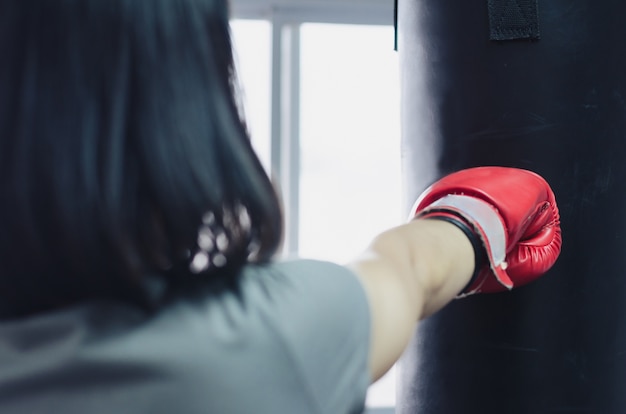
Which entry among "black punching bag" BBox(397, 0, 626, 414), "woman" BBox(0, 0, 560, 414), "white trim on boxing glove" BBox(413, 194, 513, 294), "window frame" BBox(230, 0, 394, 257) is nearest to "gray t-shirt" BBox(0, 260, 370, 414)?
"woman" BBox(0, 0, 560, 414)

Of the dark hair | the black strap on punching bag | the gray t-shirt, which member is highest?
the black strap on punching bag

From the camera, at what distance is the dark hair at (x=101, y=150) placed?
444 mm

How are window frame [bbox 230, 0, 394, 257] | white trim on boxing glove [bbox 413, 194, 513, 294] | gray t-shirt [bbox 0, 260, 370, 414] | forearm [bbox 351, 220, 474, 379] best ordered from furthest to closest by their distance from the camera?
window frame [bbox 230, 0, 394, 257], white trim on boxing glove [bbox 413, 194, 513, 294], forearm [bbox 351, 220, 474, 379], gray t-shirt [bbox 0, 260, 370, 414]

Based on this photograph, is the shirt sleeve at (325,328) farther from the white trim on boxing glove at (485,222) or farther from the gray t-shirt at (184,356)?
the white trim on boxing glove at (485,222)

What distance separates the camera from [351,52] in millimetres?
2377

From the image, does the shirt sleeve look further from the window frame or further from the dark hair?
the window frame

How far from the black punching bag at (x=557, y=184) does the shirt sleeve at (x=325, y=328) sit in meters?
0.53

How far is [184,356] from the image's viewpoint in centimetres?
45

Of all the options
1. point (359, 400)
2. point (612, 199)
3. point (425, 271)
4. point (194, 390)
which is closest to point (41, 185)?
point (194, 390)

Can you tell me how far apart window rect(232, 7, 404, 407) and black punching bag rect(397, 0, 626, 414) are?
128cm

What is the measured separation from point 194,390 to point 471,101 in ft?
2.49

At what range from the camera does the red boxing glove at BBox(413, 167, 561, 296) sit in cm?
88

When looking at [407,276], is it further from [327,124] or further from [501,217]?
[327,124]

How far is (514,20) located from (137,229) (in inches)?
30.7
